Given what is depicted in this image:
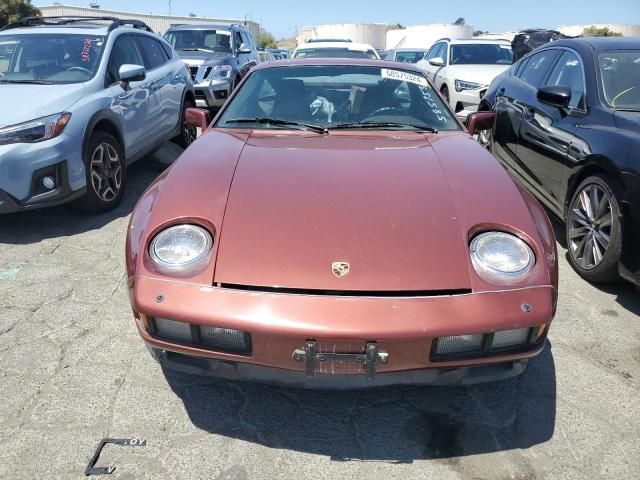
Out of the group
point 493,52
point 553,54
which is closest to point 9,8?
point 493,52

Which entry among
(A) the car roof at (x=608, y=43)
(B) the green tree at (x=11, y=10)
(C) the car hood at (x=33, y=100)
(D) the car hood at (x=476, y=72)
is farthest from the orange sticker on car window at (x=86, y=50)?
(B) the green tree at (x=11, y=10)

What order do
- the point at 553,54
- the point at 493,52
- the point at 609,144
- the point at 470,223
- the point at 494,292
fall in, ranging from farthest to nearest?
the point at 493,52, the point at 553,54, the point at 609,144, the point at 470,223, the point at 494,292

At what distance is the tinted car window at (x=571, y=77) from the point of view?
3.80 meters

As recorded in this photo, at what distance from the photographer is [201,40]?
10.4m

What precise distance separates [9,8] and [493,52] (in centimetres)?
2483

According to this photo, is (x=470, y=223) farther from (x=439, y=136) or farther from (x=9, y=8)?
(x=9, y=8)

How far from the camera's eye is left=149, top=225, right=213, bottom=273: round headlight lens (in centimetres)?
191

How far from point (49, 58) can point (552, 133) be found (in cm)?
455

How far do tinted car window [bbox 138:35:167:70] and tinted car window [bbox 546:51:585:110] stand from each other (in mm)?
4251

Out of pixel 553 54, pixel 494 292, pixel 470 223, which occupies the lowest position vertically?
pixel 494 292

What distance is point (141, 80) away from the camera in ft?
16.2

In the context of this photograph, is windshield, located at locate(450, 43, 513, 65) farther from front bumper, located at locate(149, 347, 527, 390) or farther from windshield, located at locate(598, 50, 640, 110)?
front bumper, located at locate(149, 347, 527, 390)

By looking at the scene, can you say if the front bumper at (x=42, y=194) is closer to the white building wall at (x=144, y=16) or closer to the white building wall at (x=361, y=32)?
the white building wall at (x=144, y=16)

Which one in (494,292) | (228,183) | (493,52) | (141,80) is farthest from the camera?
(493,52)
